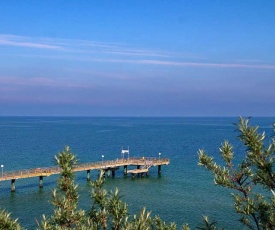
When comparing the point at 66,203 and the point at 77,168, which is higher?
the point at 66,203

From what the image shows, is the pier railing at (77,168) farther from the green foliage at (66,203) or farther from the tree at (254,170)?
the tree at (254,170)

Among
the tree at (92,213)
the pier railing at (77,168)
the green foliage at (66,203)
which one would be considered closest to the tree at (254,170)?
the tree at (92,213)

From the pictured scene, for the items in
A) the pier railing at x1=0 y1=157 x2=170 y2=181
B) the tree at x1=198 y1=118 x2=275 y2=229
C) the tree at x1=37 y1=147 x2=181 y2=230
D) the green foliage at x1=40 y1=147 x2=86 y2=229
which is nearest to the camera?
the tree at x1=198 y1=118 x2=275 y2=229

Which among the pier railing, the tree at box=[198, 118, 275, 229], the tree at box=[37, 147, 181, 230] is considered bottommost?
the pier railing

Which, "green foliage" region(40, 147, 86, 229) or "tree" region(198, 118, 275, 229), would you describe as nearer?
"tree" region(198, 118, 275, 229)

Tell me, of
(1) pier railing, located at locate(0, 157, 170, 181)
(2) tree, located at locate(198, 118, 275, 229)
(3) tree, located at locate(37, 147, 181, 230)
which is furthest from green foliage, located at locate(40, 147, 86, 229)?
(1) pier railing, located at locate(0, 157, 170, 181)

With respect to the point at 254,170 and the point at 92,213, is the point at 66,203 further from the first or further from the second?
the point at 254,170

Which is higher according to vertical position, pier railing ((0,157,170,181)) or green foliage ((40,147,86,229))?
green foliage ((40,147,86,229))

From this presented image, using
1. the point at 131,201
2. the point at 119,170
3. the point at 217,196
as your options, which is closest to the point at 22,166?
the point at 119,170

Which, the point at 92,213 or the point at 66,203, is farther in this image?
the point at 92,213

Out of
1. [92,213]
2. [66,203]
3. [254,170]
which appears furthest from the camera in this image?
[92,213]

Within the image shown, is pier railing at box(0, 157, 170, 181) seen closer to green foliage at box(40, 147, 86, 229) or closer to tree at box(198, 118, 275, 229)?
green foliage at box(40, 147, 86, 229)

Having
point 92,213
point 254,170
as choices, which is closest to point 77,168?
point 92,213

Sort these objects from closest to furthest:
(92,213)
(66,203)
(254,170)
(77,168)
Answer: (254,170)
(66,203)
(92,213)
(77,168)
